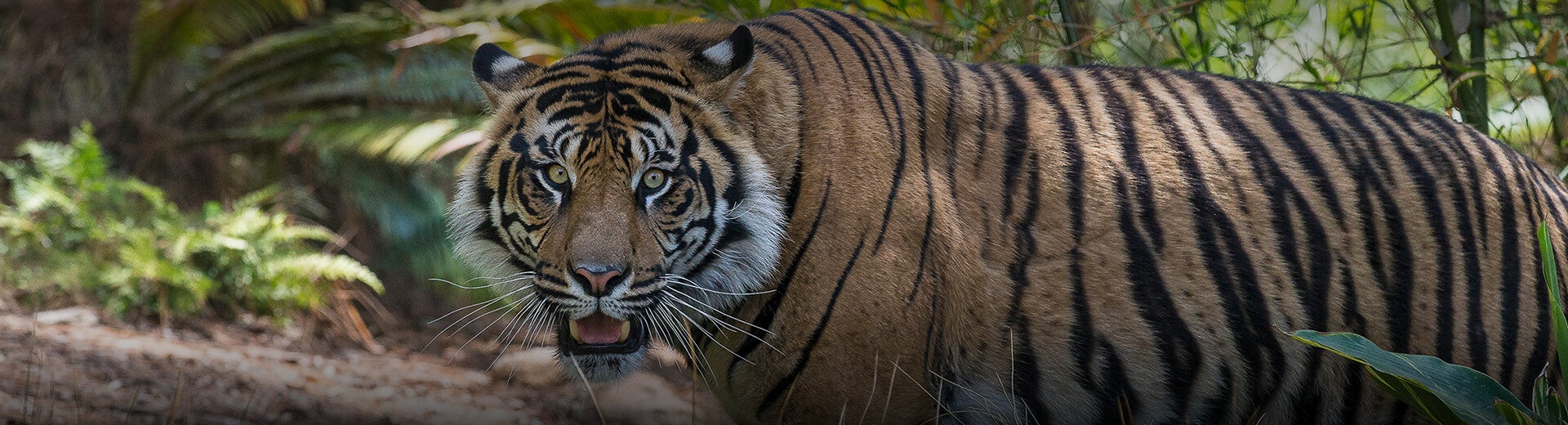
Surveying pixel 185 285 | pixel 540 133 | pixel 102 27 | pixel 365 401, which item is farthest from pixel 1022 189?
pixel 102 27

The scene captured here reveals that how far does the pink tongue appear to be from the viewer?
271cm

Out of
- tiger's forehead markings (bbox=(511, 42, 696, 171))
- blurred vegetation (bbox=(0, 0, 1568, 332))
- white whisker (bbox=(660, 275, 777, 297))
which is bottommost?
blurred vegetation (bbox=(0, 0, 1568, 332))

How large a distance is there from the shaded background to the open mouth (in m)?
1.76

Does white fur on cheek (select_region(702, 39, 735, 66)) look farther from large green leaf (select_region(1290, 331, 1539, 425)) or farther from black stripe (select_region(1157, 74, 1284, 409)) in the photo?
large green leaf (select_region(1290, 331, 1539, 425))

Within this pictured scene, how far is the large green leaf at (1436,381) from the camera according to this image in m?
2.52

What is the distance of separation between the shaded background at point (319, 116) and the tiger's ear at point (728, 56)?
141cm

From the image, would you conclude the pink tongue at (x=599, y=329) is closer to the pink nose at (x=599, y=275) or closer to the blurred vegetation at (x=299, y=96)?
the pink nose at (x=599, y=275)

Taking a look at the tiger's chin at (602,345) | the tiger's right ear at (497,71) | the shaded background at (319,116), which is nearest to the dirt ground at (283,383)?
the shaded background at (319,116)

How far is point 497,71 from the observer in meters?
2.95

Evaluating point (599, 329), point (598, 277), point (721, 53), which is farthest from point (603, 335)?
point (721, 53)

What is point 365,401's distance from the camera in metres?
4.43

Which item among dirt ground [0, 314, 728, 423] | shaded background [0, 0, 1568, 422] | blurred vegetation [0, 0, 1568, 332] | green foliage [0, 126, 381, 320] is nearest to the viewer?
dirt ground [0, 314, 728, 423]

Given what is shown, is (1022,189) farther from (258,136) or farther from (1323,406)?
(258,136)

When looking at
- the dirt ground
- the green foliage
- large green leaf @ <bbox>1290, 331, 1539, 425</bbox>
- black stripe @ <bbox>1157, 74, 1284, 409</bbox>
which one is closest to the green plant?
large green leaf @ <bbox>1290, 331, 1539, 425</bbox>
